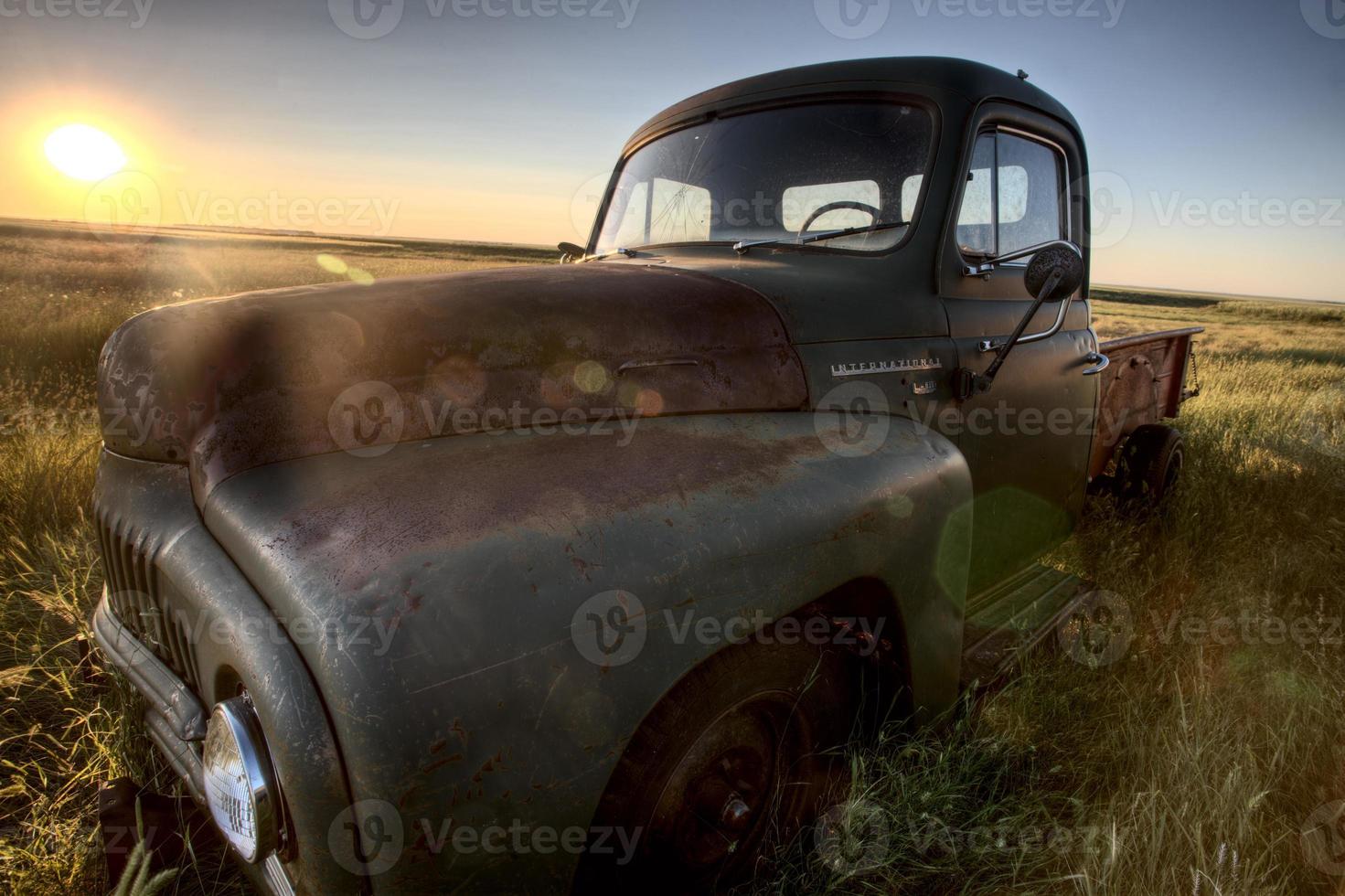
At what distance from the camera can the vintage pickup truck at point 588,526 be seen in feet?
3.36

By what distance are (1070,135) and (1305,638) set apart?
2.14 metres

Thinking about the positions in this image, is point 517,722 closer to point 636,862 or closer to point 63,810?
point 636,862

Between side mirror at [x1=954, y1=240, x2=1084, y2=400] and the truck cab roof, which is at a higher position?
the truck cab roof

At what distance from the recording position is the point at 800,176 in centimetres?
243

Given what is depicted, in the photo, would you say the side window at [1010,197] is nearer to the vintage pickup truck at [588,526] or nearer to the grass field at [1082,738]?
the vintage pickup truck at [588,526]

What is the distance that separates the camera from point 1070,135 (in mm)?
2881

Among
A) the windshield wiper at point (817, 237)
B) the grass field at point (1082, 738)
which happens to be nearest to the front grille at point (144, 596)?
the grass field at point (1082, 738)

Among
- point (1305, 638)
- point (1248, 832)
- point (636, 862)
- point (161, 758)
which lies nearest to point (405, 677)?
point (636, 862)

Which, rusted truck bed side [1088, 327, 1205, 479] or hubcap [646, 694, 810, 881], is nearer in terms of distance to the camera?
hubcap [646, 694, 810, 881]

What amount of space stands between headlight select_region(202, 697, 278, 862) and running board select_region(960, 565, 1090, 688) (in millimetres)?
1686

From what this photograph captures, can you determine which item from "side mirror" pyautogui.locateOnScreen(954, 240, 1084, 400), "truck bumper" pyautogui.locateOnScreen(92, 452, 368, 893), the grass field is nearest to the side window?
"side mirror" pyautogui.locateOnScreen(954, 240, 1084, 400)

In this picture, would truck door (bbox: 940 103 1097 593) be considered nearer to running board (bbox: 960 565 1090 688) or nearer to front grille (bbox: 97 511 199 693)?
running board (bbox: 960 565 1090 688)

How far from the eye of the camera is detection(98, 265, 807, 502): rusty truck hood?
1356 mm

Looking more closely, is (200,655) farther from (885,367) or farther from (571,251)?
(571,251)
